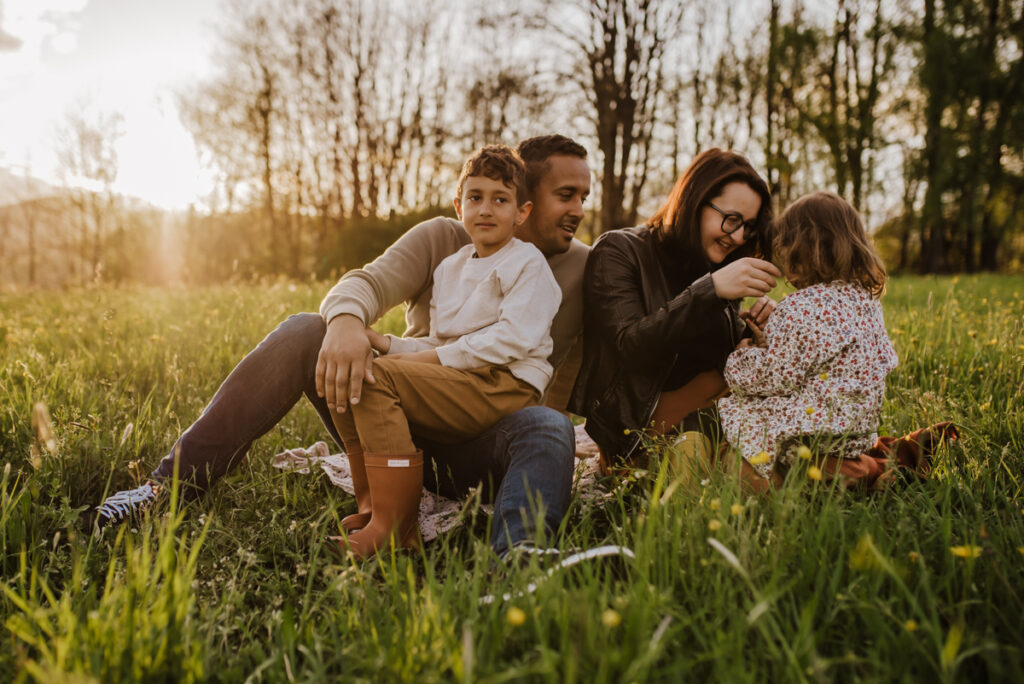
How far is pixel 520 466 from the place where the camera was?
1.88m

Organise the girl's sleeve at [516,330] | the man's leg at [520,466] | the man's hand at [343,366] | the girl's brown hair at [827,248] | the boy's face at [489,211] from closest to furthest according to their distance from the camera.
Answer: the man's leg at [520,466]
the man's hand at [343,366]
the girl's sleeve at [516,330]
the girl's brown hair at [827,248]
the boy's face at [489,211]

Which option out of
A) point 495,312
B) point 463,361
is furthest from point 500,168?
point 463,361

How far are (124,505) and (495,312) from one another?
4.51ft

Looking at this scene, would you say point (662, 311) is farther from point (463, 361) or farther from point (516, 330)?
point (463, 361)

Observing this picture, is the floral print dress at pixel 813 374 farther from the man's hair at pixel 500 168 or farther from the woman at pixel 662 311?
the man's hair at pixel 500 168

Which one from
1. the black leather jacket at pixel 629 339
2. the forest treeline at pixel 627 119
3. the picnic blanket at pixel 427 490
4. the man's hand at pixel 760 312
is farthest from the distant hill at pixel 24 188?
the man's hand at pixel 760 312

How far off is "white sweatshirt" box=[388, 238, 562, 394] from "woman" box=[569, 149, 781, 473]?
31cm

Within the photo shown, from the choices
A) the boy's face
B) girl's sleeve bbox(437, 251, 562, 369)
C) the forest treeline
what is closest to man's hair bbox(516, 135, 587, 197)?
the boy's face

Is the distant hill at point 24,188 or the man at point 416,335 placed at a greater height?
the distant hill at point 24,188

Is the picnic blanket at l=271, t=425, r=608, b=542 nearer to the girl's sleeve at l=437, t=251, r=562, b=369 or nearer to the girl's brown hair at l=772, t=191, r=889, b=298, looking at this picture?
the girl's sleeve at l=437, t=251, r=562, b=369

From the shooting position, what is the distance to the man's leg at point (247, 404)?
7.20ft

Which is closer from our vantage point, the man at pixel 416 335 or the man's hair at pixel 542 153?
the man at pixel 416 335

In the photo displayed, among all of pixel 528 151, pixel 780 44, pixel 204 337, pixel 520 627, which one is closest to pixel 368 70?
pixel 780 44

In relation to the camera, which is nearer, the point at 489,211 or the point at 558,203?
the point at 489,211
